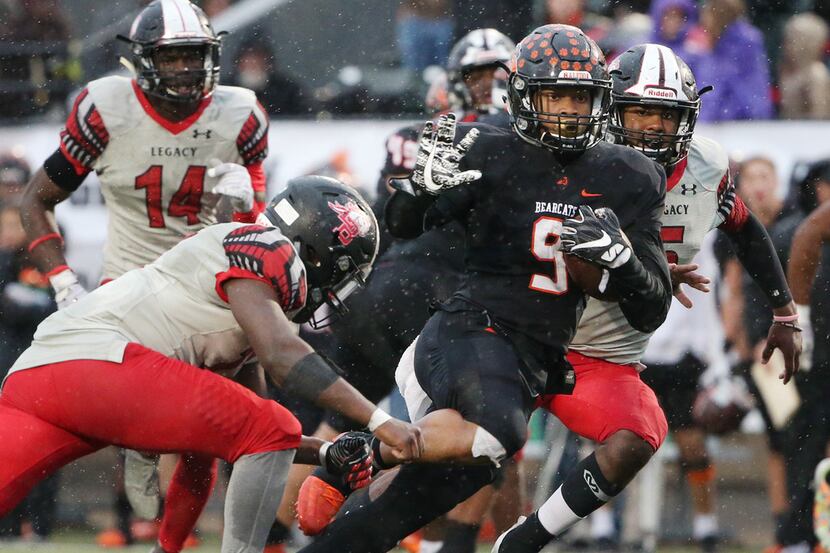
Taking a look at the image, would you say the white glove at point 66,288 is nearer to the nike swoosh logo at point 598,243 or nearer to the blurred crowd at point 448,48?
the nike swoosh logo at point 598,243

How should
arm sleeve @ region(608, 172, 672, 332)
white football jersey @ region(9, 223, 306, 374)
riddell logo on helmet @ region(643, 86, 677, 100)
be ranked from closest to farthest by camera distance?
white football jersey @ region(9, 223, 306, 374)
arm sleeve @ region(608, 172, 672, 332)
riddell logo on helmet @ region(643, 86, 677, 100)

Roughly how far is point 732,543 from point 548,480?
1.12m

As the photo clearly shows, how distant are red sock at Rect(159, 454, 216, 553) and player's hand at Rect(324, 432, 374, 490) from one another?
30.0 inches

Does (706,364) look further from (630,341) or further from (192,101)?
(192,101)

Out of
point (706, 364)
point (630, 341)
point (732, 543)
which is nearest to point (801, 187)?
point (706, 364)

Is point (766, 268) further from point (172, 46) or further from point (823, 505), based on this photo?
point (172, 46)

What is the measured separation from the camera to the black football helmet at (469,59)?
6898mm

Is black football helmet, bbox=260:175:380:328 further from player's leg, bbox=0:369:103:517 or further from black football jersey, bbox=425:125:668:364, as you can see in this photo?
player's leg, bbox=0:369:103:517

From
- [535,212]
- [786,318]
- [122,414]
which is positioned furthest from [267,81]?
Answer: [122,414]

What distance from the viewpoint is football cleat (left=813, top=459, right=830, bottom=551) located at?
6492 mm

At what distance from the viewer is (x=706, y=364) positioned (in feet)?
26.9

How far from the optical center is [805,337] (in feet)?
21.8

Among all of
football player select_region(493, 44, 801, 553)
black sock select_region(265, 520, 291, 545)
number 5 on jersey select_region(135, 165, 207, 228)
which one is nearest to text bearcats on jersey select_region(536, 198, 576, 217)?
football player select_region(493, 44, 801, 553)

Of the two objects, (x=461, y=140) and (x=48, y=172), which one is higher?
(x=461, y=140)
